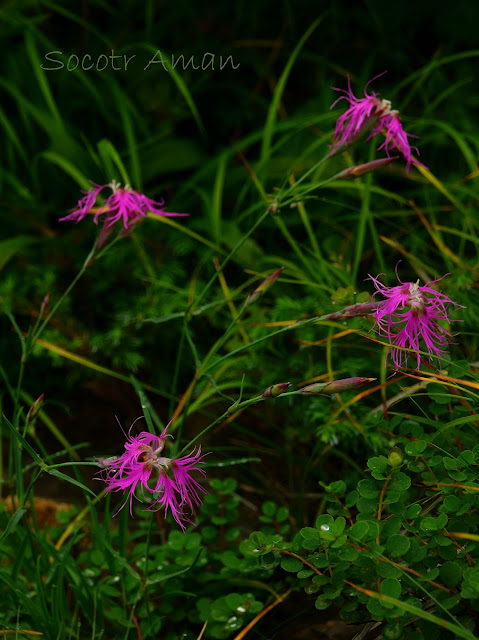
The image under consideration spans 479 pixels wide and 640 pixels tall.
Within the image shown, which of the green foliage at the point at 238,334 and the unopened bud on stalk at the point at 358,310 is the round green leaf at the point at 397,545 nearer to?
the green foliage at the point at 238,334

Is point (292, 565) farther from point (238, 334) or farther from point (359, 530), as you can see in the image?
point (238, 334)

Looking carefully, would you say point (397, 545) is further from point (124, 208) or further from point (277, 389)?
point (124, 208)

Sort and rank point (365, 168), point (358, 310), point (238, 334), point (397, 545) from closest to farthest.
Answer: point (397, 545)
point (358, 310)
point (365, 168)
point (238, 334)

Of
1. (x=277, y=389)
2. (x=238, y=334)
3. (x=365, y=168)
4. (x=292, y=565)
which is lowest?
(x=238, y=334)

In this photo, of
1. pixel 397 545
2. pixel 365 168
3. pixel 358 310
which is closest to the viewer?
pixel 397 545

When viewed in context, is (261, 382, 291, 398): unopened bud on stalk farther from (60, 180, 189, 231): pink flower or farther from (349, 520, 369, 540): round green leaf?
(60, 180, 189, 231): pink flower

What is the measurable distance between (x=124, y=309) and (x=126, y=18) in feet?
3.70

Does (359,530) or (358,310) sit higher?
(358,310)

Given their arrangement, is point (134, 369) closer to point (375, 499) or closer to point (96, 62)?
point (375, 499)

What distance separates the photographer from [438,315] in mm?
975

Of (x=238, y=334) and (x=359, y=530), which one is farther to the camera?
(x=238, y=334)

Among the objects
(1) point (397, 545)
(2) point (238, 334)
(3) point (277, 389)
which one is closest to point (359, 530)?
(1) point (397, 545)

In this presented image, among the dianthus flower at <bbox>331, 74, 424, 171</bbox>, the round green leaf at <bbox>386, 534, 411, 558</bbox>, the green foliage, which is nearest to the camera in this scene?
the round green leaf at <bbox>386, 534, 411, 558</bbox>

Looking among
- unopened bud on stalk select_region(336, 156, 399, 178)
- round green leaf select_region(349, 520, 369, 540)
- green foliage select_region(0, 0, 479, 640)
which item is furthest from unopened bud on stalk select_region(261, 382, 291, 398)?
unopened bud on stalk select_region(336, 156, 399, 178)
